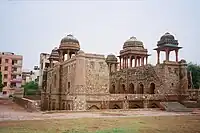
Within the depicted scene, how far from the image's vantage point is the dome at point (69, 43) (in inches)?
1066

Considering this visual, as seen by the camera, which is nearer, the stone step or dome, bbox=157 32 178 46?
the stone step

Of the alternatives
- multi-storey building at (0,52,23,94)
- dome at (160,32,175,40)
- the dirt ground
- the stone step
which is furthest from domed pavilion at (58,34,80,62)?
multi-storey building at (0,52,23,94)

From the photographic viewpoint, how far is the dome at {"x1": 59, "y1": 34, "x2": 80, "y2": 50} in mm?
27078

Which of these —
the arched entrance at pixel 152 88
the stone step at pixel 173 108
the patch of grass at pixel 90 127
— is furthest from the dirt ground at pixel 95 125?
the arched entrance at pixel 152 88

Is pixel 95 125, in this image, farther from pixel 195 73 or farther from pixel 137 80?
pixel 195 73

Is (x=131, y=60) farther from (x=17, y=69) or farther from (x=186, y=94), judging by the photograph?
(x=17, y=69)

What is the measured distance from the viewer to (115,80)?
33.4 metres

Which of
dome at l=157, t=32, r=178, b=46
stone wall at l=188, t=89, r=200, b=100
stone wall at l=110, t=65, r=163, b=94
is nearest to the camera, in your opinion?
stone wall at l=188, t=89, r=200, b=100

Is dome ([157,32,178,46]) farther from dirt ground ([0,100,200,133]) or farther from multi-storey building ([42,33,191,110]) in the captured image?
dirt ground ([0,100,200,133])

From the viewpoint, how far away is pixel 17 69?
49312 mm

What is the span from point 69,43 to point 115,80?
9925mm

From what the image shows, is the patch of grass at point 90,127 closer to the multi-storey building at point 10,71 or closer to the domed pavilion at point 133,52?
the domed pavilion at point 133,52

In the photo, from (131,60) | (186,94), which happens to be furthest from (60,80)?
(186,94)

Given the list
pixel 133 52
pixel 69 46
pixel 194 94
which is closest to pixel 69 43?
pixel 69 46
